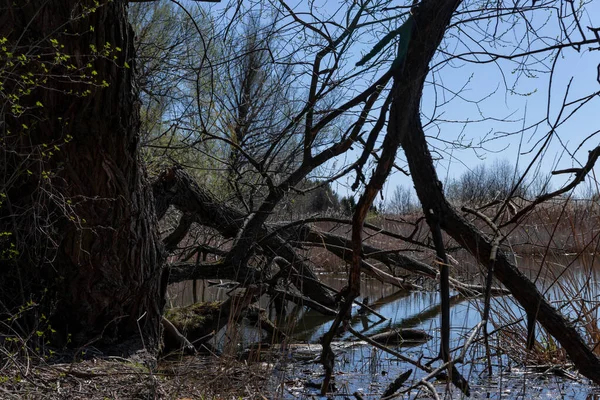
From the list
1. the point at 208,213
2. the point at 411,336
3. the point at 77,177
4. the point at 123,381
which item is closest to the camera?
the point at 123,381

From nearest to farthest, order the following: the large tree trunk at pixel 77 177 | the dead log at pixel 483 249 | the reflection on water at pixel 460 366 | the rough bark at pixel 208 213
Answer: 1. the dead log at pixel 483 249
2. the large tree trunk at pixel 77 177
3. the reflection on water at pixel 460 366
4. the rough bark at pixel 208 213

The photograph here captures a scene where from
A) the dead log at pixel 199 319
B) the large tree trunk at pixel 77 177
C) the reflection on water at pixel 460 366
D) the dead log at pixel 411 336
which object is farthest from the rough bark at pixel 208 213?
the large tree trunk at pixel 77 177

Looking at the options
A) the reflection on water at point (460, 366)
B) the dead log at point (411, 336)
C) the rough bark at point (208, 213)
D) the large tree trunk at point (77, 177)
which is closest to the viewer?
the large tree trunk at point (77, 177)

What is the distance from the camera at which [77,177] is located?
4.20m

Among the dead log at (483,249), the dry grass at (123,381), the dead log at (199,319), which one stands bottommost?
the dry grass at (123,381)

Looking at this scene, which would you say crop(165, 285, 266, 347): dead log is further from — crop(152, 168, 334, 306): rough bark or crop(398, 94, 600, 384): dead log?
crop(398, 94, 600, 384): dead log

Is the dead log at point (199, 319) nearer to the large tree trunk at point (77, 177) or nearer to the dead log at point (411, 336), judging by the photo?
the dead log at point (411, 336)

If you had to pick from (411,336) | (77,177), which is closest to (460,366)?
(411,336)

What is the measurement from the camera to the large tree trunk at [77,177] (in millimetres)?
3910

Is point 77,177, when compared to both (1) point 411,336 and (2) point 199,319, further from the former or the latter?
(1) point 411,336

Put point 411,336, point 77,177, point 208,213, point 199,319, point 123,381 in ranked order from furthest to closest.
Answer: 1. point 411,336
2. point 199,319
3. point 208,213
4. point 77,177
5. point 123,381

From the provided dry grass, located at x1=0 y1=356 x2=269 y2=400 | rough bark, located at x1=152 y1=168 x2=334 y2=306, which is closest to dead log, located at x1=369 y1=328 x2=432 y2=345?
rough bark, located at x1=152 y1=168 x2=334 y2=306

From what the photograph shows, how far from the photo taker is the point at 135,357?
176 inches

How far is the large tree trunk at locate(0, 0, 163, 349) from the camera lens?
12.8 ft
